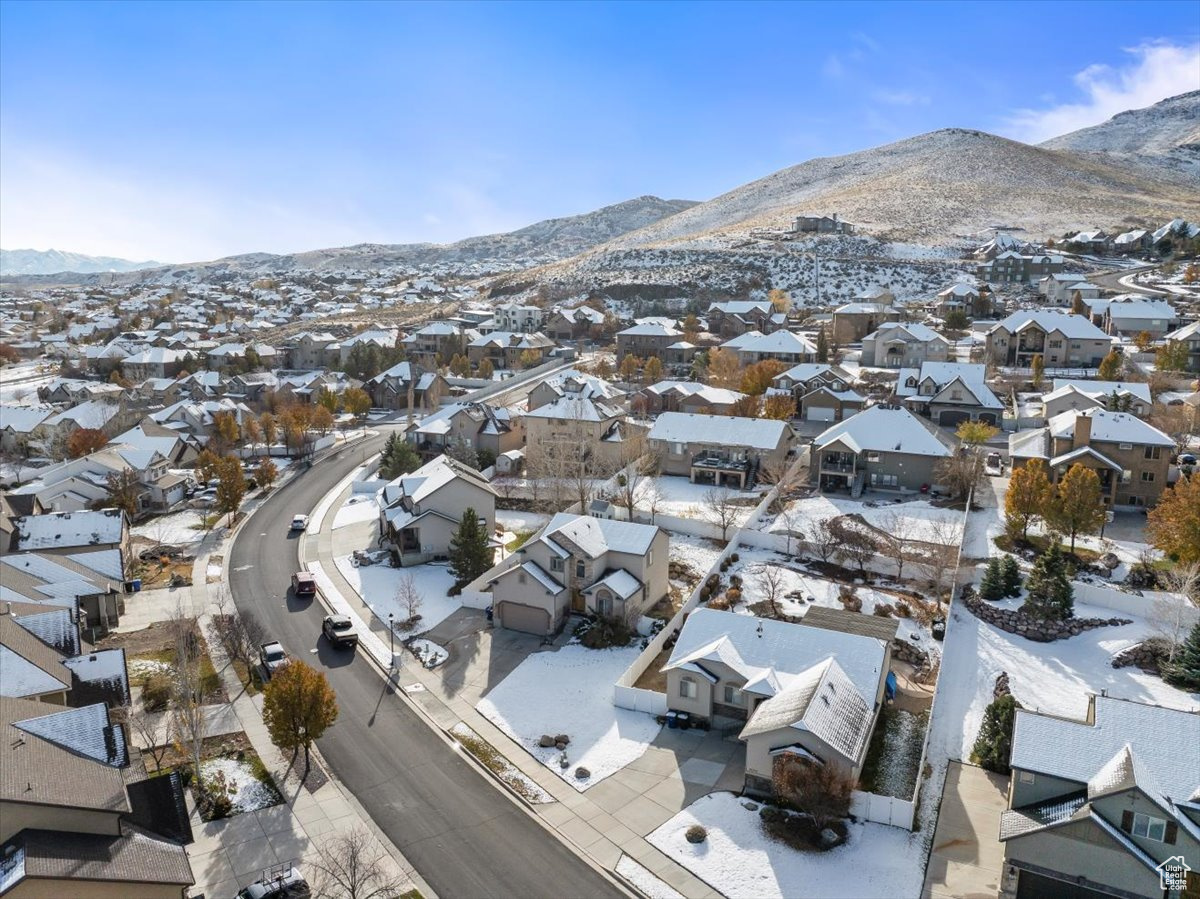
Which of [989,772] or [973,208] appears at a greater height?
[973,208]

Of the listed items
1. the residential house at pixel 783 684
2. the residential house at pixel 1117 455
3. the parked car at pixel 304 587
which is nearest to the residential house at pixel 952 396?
the residential house at pixel 1117 455

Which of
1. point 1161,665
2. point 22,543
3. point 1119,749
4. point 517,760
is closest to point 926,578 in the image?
point 1161,665

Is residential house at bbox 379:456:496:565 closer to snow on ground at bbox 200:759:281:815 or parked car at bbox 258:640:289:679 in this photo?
parked car at bbox 258:640:289:679

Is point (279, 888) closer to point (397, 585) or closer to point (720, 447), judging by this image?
point (397, 585)

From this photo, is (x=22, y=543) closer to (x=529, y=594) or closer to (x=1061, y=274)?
(x=529, y=594)

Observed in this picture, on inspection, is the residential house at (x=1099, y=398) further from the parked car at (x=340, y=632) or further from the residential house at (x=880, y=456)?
the parked car at (x=340, y=632)

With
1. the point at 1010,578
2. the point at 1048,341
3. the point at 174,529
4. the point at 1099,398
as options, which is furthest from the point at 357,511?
the point at 1048,341
